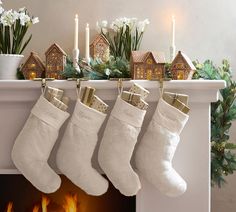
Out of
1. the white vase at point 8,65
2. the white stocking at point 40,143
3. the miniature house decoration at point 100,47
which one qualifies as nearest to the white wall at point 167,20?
the miniature house decoration at point 100,47

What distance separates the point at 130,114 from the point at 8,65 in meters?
0.53

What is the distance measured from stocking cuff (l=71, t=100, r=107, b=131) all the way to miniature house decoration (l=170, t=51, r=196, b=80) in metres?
0.31

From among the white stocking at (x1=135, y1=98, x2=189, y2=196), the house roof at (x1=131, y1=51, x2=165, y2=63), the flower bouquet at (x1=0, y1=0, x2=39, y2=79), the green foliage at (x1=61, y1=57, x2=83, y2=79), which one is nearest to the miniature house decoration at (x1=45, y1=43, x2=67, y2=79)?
the green foliage at (x1=61, y1=57, x2=83, y2=79)

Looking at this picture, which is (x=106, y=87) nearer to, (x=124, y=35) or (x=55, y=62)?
(x=55, y=62)

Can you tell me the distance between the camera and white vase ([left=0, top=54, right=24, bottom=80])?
1.67 metres

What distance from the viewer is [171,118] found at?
153 cm

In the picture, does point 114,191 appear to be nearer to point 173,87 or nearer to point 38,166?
point 38,166

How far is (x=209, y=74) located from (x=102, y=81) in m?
0.43

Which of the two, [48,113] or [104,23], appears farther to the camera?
[104,23]

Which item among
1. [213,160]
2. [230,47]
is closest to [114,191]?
[213,160]

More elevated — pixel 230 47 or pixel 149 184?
pixel 230 47

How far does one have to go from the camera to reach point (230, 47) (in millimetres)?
2068

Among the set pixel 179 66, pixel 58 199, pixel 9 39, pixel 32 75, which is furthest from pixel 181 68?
pixel 58 199

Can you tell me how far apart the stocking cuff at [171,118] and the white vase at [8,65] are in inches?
23.4
